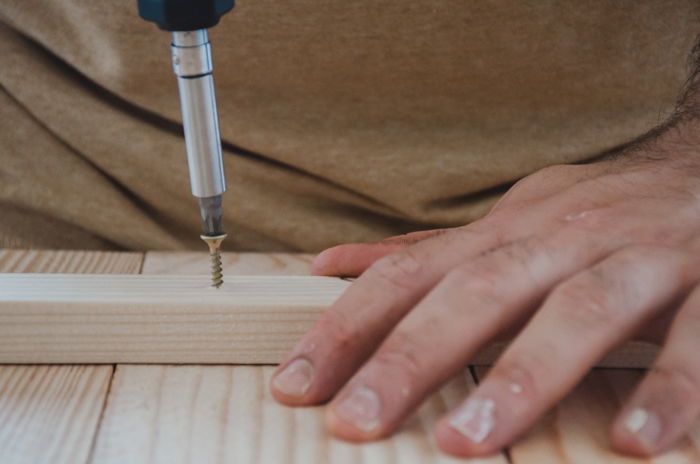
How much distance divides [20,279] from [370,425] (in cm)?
41

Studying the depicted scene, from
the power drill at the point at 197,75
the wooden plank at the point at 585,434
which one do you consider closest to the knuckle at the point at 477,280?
the wooden plank at the point at 585,434

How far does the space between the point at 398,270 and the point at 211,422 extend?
0.68ft

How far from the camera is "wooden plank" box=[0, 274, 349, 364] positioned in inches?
29.6

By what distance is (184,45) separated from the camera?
636mm

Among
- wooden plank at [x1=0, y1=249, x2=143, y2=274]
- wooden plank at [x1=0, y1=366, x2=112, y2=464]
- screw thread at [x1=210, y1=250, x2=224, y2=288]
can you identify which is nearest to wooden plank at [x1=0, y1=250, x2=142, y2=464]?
wooden plank at [x1=0, y1=366, x2=112, y2=464]

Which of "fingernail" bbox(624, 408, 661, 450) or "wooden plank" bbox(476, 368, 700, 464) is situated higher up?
"fingernail" bbox(624, 408, 661, 450)

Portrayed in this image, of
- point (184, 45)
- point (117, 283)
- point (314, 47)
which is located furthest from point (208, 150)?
point (314, 47)

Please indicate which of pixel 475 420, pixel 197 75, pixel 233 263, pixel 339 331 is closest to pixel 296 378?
pixel 339 331

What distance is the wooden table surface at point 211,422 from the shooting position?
613 millimetres

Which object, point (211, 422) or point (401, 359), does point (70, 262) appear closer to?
point (211, 422)

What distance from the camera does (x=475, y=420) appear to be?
1.98ft

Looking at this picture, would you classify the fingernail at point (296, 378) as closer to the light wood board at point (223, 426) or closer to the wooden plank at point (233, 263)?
the light wood board at point (223, 426)

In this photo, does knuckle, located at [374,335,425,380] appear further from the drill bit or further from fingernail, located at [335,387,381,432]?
the drill bit

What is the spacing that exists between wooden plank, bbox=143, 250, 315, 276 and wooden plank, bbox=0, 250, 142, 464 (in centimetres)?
25
